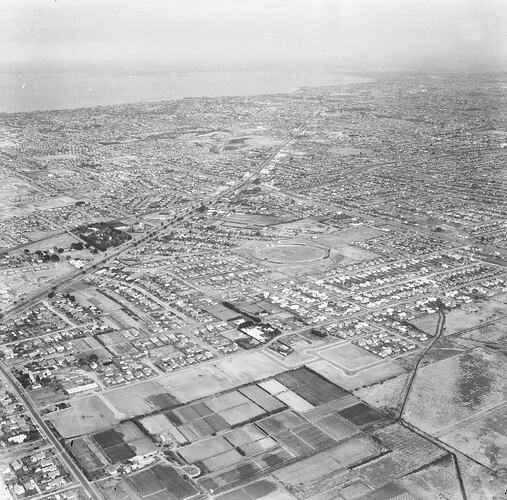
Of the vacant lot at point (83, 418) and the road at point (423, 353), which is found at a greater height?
the vacant lot at point (83, 418)

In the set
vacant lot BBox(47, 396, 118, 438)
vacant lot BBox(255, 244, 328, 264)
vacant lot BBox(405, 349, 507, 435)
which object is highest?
vacant lot BBox(255, 244, 328, 264)

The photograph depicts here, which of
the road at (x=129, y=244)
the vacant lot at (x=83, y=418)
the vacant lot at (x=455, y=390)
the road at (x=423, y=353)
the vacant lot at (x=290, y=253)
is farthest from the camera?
the vacant lot at (x=290, y=253)

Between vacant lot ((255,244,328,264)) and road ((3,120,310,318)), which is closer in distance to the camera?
road ((3,120,310,318))

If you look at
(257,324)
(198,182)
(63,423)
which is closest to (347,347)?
(257,324)

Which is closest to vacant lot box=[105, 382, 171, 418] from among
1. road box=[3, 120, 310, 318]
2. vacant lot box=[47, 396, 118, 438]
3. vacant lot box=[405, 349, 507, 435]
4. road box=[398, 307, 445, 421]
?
vacant lot box=[47, 396, 118, 438]

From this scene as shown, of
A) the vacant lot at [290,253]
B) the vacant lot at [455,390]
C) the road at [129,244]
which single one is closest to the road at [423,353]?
the vacant lot at [455,390]

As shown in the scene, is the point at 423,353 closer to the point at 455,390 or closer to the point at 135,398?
the point at 455,390

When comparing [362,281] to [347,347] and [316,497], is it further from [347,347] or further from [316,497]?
[316,497]

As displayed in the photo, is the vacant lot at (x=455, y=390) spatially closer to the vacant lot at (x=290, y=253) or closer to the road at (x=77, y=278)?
the road at (x=77, y=278)

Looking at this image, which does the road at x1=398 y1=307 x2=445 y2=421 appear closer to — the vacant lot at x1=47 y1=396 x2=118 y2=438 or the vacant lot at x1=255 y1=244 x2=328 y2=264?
the vacant lot at x1=255 y1=244 x2=328 y2=264

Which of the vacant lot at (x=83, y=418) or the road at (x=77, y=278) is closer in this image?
the road at (x=77, y=278)
